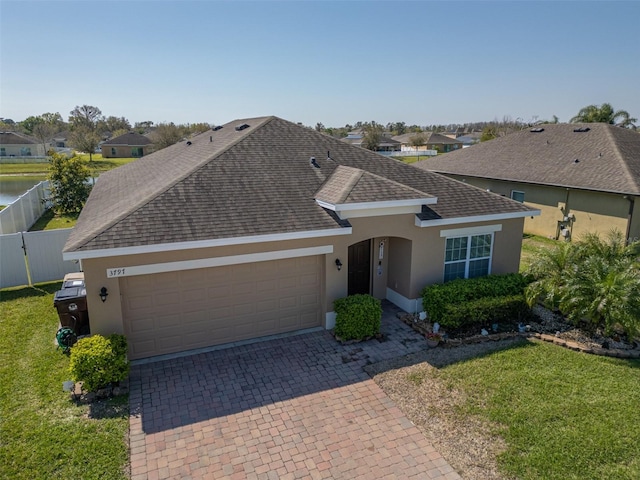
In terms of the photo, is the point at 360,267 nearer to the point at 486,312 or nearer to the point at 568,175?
the point at 486,312

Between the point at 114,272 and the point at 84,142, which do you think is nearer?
the point at 114,272

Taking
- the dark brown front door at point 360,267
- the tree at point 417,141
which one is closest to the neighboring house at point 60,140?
the tree at point 417,141

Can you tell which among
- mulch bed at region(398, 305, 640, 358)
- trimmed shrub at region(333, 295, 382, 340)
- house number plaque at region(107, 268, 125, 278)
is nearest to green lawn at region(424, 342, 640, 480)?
mulch bed at region(398, 305, 640, 358)

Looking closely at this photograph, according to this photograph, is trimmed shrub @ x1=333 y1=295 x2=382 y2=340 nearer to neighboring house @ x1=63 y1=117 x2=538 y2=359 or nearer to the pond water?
neighboring house @ x1=63 y1=117 x2=538 y2=359

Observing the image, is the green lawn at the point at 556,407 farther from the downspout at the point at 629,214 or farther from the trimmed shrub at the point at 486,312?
the downspout at the point at 629,214

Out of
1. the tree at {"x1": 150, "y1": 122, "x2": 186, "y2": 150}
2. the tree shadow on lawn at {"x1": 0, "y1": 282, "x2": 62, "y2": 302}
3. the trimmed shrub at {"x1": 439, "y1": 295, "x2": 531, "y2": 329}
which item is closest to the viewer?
the trimmed shrub at {"x1": 439, "y1": 295, "x2": 531, "y2": 329}

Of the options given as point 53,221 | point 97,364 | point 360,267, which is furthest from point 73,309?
point 53,221
